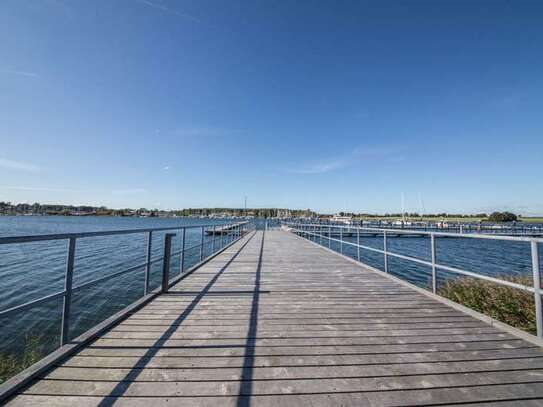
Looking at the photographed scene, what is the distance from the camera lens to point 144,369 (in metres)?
1.95

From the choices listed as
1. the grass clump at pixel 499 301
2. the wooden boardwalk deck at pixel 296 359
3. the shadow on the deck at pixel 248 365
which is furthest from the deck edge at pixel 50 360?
the grass clump at pixel 499 301

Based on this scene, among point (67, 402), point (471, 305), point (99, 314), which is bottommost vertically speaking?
point (99, 314)

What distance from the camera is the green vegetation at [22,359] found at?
3817 mm

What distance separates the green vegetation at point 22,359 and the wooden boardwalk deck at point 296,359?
266 cm

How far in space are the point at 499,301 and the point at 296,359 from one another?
577 cm

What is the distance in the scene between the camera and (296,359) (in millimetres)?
2105

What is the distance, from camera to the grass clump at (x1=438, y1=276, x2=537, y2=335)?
4676 mm

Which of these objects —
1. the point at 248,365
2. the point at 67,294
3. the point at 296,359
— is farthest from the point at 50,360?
the point at 296,359

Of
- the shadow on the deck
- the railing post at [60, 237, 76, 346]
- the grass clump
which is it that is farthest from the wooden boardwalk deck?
the grass clump

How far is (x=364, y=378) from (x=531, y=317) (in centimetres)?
486

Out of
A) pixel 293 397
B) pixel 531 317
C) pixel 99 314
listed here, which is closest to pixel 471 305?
pixel 531 317

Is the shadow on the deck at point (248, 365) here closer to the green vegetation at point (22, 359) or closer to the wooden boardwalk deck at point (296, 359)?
the wooden boardwalk deck at point (296, 359)

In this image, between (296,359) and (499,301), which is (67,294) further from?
(499,301)

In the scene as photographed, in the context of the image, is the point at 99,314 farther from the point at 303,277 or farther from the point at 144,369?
the point at 144,369
